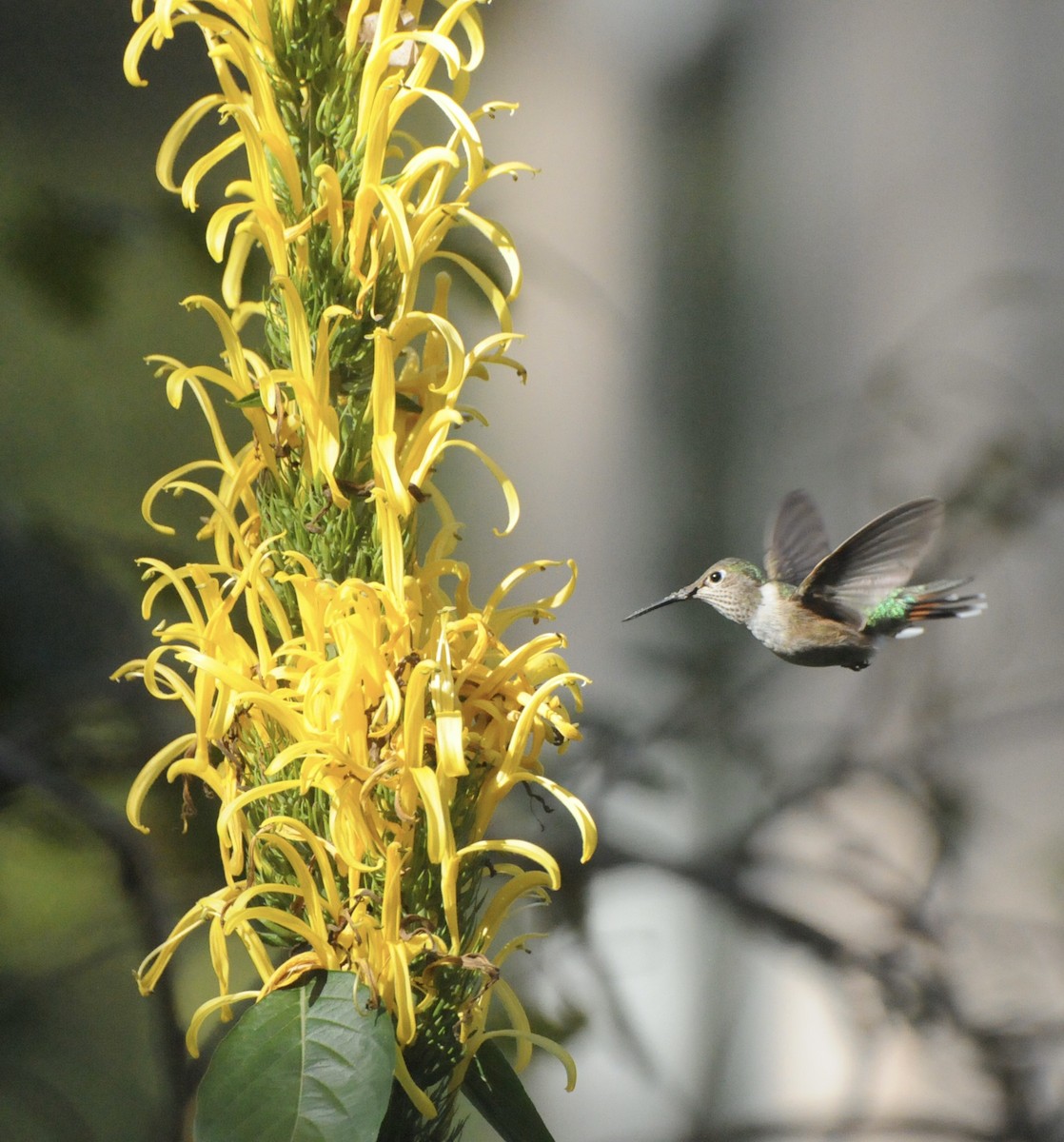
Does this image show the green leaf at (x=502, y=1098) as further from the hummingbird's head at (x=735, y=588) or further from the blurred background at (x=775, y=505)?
the blurred background at (x=775, y=505)

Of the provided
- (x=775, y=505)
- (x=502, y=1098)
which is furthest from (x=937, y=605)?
(x=502, y=1098)

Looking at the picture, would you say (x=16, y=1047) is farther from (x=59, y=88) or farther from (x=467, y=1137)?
(x=59, y=88)

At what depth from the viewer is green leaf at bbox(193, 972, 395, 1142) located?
1.46 ft

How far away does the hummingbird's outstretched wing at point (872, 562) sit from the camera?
0.71m

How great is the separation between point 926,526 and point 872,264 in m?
0.53

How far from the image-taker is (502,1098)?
22.1 inches

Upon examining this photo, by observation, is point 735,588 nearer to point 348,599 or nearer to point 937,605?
point 937,605

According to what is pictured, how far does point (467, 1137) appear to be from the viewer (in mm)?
1079

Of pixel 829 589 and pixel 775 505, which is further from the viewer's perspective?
pixel 775 505

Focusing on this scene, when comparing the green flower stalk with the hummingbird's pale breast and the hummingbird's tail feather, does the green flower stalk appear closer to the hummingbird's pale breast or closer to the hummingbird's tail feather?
the hummingbird's pale breast

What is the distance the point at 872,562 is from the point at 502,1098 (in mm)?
426

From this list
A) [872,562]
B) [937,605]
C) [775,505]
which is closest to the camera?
[872,562]

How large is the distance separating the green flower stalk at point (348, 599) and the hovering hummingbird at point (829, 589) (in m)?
0.28

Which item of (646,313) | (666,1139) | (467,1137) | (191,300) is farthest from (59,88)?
(666,1139)
